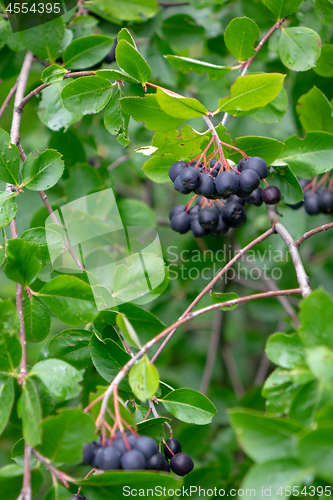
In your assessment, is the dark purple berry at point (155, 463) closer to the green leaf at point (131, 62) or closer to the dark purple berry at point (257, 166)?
the dark purple berry at point (257, 166)

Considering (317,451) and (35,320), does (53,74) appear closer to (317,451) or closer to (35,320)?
(35,320)

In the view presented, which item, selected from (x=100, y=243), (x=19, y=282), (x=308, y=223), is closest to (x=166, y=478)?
(x=19, y=282)

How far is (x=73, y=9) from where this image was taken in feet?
5.20

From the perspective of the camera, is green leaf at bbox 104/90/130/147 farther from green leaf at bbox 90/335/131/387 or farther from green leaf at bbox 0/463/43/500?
green leaf at bbox 0/463/43/500

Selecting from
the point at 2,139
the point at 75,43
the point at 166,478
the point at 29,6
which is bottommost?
the point at 166,478

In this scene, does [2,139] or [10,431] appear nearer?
[2,139]

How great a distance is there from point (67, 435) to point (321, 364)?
52 cm

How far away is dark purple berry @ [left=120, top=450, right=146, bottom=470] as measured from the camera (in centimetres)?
76

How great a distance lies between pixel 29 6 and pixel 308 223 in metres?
2.05

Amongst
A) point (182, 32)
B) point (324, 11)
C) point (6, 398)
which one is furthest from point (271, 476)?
point (182, 32)

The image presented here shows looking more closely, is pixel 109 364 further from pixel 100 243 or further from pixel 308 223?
pixel 308 223

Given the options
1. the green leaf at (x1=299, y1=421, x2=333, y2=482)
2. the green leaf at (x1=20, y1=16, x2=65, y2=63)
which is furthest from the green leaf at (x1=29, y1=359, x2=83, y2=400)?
the green leaf at (x1=20, y1=16, x2=65, y2=63)

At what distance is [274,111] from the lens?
4.69 feet

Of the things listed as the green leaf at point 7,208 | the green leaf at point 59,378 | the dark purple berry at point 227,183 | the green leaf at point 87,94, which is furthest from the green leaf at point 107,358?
the green leaf at point 87,94
